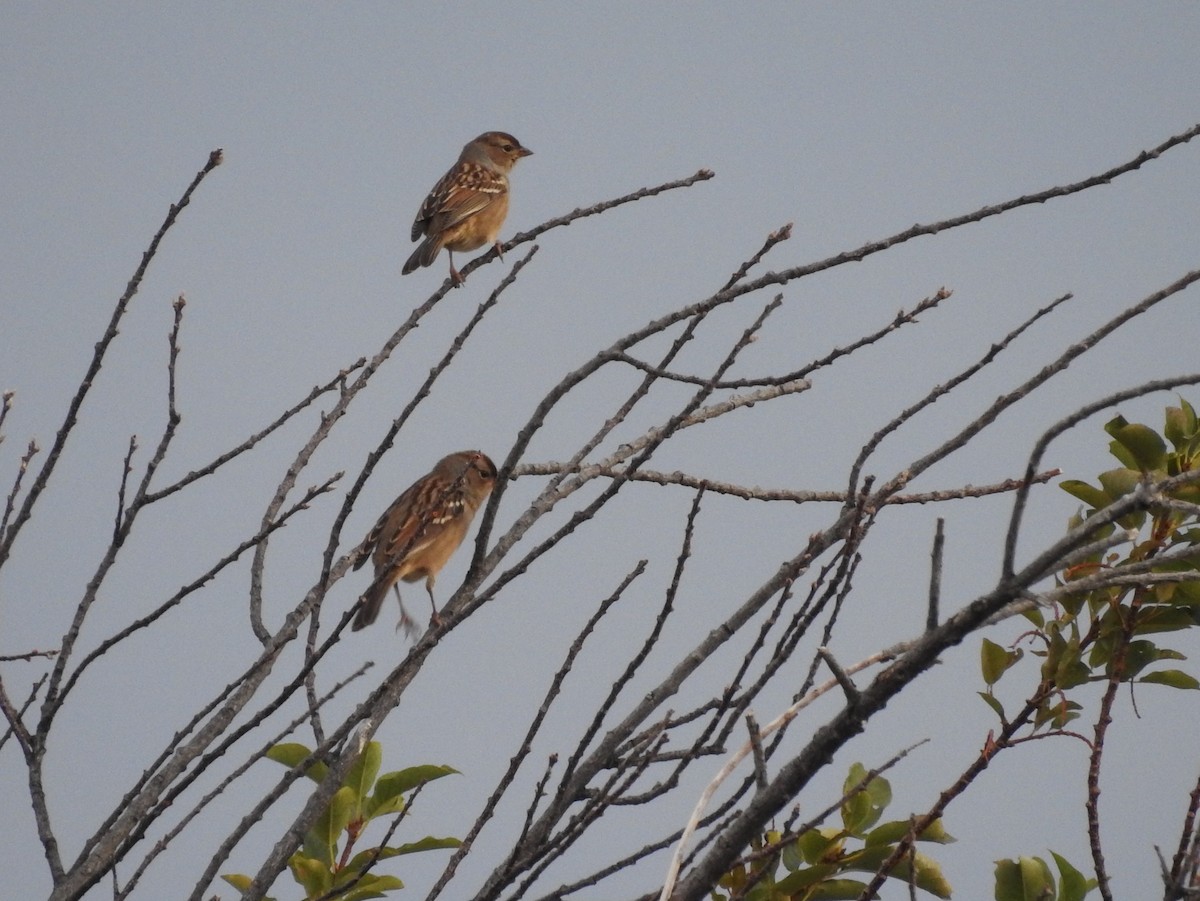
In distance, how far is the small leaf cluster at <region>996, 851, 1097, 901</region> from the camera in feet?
10.1

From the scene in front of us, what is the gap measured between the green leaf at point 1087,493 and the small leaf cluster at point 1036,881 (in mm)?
922

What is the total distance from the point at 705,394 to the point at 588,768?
33.1 inches

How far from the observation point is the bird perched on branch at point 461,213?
9570 mm

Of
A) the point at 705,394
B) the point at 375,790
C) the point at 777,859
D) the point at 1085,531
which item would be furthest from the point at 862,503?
the point at 375,790

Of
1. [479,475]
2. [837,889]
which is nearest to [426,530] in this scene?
[479,475]

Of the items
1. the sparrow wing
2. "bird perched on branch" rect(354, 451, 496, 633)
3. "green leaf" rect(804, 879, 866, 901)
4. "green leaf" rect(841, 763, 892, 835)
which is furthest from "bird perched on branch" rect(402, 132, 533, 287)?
"green leaf" rect(804, 879, 866, 901)

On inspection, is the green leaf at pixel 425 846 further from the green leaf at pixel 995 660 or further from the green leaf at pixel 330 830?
the green leaf at pixel 995 660

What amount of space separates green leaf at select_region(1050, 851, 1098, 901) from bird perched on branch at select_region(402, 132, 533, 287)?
6.47 metres

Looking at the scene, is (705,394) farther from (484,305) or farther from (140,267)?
(140,267)

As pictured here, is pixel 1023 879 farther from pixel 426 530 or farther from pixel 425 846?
pixel 426 530

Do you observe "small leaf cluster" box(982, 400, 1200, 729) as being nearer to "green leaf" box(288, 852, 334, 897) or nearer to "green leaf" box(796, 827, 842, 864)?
"green leaf" box(796, 827, 842, 864)

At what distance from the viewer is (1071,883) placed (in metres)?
3.19

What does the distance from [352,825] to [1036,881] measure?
5.82 feet

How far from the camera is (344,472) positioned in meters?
3.65
